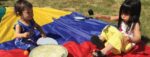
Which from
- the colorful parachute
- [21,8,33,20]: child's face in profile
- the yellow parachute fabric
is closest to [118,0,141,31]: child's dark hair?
the colorful parachute

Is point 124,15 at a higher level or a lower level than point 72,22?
higher

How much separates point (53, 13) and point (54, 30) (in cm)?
53

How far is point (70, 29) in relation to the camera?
4598mm

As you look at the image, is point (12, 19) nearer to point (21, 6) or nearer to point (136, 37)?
point (21, 6)

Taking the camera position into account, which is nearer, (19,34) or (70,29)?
(19,34)

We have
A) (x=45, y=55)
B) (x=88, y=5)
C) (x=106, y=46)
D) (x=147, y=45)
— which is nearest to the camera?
(x=45, y=55)

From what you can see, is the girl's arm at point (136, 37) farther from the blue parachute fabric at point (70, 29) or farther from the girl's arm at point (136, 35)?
the blue parachute fabric at point (70, 29)

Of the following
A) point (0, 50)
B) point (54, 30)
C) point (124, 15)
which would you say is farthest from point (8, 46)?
point (124, 15)

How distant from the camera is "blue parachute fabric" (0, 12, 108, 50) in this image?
14.2 ft

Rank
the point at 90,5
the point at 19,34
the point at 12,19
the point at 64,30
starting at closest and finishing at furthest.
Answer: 1. the point at 19,34
2. the point at 64,30
3. the point at 12,19
4. the point at 90,5

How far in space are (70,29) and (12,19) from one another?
77 cm

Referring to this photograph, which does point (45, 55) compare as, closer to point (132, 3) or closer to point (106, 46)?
point (106, 46)

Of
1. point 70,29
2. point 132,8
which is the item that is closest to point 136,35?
point 132,8

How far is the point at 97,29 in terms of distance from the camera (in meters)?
4.62
